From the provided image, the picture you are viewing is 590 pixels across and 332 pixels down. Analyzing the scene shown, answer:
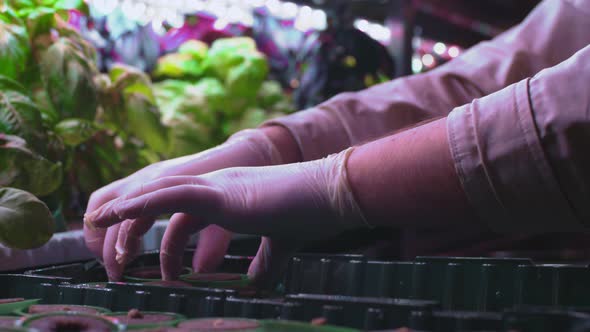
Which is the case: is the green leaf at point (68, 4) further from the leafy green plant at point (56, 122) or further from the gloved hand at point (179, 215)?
the gloved hand at point (179, 215)

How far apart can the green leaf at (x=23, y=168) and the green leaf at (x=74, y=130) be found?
0.61 feet

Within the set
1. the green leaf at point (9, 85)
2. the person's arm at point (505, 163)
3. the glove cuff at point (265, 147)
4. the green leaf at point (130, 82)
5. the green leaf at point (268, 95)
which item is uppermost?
the green leaf at point (268, 95)

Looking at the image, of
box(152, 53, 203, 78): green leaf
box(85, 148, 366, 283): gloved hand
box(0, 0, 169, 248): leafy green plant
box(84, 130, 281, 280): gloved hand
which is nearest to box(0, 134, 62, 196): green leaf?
box(0, 0, 169, 248): leafy green plant

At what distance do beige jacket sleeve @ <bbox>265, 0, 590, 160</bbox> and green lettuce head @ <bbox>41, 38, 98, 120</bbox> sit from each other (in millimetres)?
421

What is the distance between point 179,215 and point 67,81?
0.56 meters

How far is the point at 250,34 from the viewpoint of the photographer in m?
2.92

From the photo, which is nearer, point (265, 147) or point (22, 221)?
point (22, 221)

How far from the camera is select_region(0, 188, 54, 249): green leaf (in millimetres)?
933

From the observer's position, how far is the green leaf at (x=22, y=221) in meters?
0.93

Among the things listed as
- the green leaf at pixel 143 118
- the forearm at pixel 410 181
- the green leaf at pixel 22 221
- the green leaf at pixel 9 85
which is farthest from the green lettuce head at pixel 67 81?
the forearm at pixel 410 181

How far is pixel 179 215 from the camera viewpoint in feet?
3.31

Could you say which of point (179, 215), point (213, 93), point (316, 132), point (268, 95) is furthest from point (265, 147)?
point (268, 95)

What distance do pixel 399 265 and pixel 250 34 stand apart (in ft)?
7.29

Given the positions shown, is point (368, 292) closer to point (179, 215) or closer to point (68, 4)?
point (179, 215)
